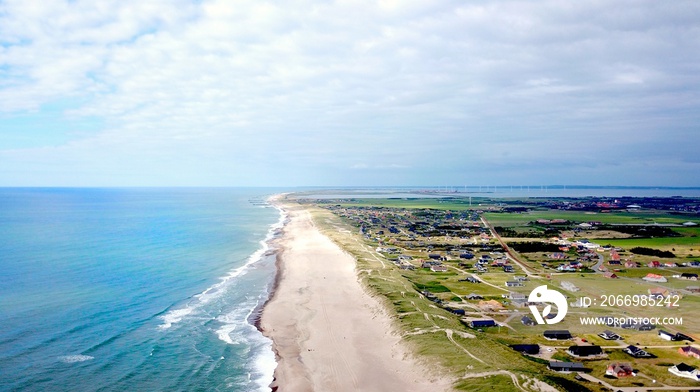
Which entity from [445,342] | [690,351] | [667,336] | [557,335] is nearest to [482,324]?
[557,335]

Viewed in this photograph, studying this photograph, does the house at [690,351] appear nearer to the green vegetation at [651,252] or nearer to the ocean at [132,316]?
the ocean at [132,316]

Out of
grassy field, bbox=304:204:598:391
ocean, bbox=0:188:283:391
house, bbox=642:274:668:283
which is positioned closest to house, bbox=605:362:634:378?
grassy field, bbox=304:204:598:391

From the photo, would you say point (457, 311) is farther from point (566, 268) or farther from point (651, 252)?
point (651, 252)

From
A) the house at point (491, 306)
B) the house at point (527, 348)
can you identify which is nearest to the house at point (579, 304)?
the house at point (491, 306)

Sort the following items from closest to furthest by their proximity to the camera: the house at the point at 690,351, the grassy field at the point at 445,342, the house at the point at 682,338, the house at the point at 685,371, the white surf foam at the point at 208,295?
the grassy field at the point at 445,342, the house at the point at 685,371, the house at the point at 690,351, the house at the point at 682,338, the white surf foam at the point at 208,295

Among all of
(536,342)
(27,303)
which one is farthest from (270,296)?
(536,342)

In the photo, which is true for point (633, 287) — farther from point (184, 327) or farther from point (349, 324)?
point (184, 327)
